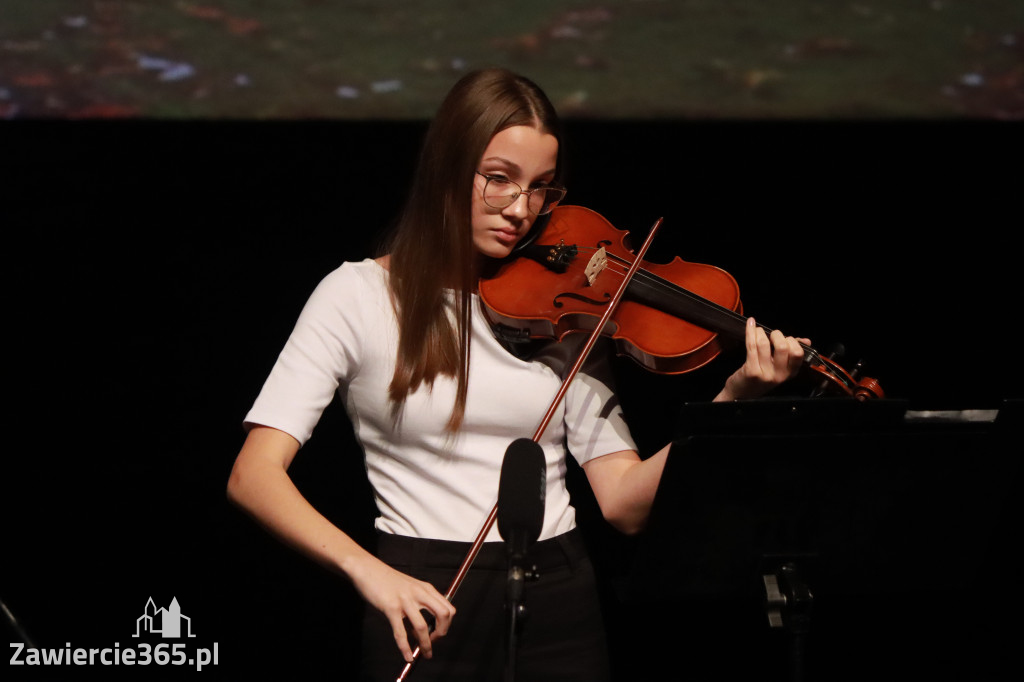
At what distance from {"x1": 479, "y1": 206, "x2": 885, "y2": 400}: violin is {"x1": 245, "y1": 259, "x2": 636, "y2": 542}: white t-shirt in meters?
0.07

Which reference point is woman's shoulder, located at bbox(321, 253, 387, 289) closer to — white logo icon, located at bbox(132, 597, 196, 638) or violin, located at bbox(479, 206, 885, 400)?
violin, located at bbox(479, 206, 885, 400)

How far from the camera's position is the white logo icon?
8.15 ft

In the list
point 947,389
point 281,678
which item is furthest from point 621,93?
point 281,678

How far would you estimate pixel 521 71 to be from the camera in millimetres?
2430

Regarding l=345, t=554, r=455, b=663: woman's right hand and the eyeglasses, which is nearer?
l=345, t=554, r=455, b=663: woman's right hand

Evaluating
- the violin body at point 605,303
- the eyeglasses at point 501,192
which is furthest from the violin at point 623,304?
the eyeglasses at point 501,192

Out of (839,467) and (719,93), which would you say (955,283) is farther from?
(839,467)

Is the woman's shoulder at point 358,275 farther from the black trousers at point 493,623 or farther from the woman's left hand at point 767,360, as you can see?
the woman's left hand at point 767,360

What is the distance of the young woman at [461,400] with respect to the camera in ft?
4.86

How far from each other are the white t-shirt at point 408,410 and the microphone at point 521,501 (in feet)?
1.26

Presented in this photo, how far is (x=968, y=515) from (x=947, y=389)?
115 cm

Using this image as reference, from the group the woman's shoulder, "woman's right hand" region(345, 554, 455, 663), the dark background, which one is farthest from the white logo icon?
"woman's right hand" region(345, 554, 455, 663)

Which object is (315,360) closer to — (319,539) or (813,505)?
(319,539)

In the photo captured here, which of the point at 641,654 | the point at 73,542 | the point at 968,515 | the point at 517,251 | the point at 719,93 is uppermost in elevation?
the point at 719,93
